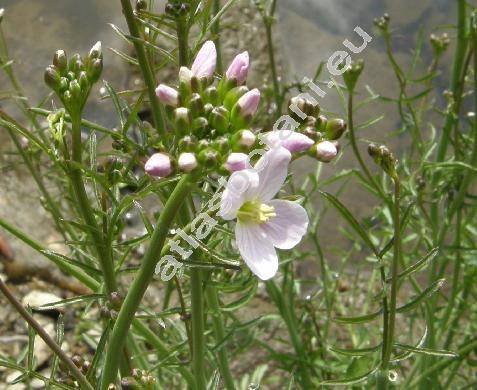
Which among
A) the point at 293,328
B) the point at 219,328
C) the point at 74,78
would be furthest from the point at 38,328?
the point at 293,328

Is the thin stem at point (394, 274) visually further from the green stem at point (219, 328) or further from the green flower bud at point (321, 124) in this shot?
the green stem at point (219, 328)

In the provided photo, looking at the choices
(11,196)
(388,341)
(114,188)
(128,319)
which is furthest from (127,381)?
(11,196)

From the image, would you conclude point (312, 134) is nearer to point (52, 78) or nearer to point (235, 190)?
point (235, 190)

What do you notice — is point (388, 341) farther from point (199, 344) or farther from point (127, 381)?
point (127, 381)

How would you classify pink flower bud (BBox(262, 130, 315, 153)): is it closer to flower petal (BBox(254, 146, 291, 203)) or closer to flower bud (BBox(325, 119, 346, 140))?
flower petal (BBox(254, 146, 291, 203))

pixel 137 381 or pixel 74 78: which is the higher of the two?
pixel 74 78
